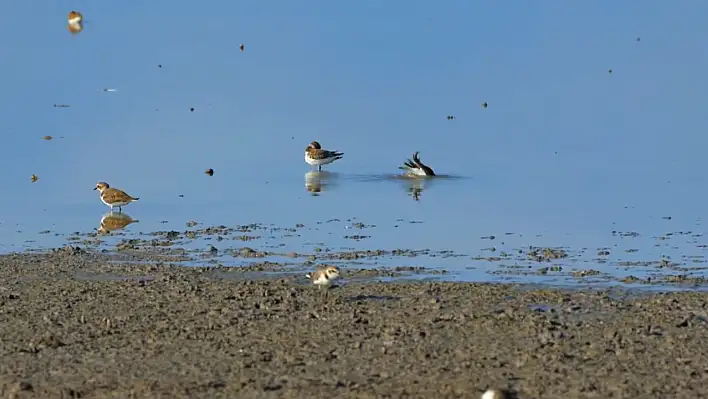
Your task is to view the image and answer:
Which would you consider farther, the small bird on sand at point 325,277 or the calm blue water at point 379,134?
the calm blue water at point 379,134

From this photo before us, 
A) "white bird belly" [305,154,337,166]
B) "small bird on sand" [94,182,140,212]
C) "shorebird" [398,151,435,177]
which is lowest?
"small bird on sand" [94,182,140,212]

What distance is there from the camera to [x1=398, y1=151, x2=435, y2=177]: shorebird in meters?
20.1

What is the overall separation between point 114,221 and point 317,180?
4.35m

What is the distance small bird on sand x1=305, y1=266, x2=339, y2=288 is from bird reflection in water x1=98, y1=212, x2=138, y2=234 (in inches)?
179

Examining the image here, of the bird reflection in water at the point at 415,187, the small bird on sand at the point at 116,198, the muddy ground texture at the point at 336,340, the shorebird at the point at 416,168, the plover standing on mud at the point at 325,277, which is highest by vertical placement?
the shorebird at the point at 416,168

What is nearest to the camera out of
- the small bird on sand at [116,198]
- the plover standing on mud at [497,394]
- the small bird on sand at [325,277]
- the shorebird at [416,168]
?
the plover standing on mud at [497,394]

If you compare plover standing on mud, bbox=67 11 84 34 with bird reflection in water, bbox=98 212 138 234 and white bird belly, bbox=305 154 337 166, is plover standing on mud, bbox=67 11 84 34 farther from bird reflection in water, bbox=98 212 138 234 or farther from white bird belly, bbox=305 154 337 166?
bird reflection in water, bbox=98 212 138 234

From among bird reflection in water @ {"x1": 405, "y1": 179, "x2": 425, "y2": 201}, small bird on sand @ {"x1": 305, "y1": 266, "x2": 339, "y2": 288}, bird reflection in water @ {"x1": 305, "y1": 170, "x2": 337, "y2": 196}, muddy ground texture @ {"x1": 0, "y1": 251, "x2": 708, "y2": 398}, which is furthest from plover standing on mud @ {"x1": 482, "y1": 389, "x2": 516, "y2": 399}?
bird reflection in water @ {"x1": 305, "y1": 170, "x2": 337, "y2": 196}

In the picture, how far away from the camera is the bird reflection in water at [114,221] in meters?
15.9

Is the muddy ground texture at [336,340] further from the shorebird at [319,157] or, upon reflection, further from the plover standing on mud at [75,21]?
the plover standing on mud at [75,21]

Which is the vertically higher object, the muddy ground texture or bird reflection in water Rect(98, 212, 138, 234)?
bird reflection in water Rect(98, 212, 138, 234)

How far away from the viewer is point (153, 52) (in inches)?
1551

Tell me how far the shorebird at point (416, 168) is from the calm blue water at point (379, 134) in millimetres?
307

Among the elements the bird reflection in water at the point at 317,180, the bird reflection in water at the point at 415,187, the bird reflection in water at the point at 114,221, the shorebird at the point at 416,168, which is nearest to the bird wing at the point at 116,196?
the bird reflection in water at the point at 114,221
